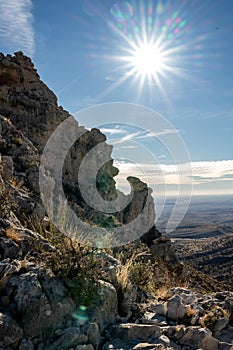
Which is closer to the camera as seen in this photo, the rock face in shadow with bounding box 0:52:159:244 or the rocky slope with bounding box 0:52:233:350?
the rocky slope with bounding box 0:52:233:350

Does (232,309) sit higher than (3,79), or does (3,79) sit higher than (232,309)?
(3,79)

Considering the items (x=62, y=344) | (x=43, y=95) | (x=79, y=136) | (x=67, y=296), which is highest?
(x=43, y=95)

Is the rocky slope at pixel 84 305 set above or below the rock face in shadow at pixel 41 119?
below

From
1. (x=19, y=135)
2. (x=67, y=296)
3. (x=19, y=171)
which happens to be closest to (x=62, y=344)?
(x=67, y=296)

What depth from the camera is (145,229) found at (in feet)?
125

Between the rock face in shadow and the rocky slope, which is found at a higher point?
the rock face in shadow

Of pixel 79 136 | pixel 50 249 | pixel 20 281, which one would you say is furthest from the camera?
pixel 79 136

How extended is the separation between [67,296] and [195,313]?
2439mm

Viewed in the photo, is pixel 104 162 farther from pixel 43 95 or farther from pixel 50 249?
pixel 50 249

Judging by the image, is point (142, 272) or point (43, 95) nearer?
point (142, 272)

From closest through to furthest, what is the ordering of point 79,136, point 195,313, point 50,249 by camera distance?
point 195,313 < point 50,249 < point 79,136

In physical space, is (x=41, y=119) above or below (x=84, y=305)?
above

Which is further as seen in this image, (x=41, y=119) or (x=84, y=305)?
(x=41, y=119)

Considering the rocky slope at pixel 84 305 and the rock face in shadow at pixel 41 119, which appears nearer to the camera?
the rocky slope at pixel 84 305
